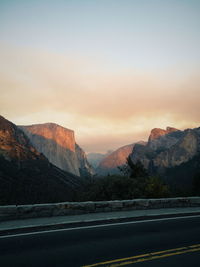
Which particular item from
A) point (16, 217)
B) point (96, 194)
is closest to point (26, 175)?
point (96, 194)

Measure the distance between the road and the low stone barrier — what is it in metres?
2.00

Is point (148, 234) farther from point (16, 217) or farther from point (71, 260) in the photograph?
point (16, 217)

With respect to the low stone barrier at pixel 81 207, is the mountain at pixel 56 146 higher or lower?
higher

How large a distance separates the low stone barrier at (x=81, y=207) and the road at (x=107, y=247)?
6.55 feet

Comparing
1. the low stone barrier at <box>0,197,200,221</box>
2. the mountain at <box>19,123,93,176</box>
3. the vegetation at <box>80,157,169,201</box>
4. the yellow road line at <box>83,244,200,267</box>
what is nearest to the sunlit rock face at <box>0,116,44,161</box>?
the vegetation at <box>80,157,169,201</box>

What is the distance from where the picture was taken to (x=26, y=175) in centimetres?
5388

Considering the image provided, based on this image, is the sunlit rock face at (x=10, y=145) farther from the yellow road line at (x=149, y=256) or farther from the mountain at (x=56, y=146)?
the mountain at (x=56, y=146)

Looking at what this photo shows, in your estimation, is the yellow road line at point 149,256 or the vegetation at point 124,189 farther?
the vegetation at point 124,189

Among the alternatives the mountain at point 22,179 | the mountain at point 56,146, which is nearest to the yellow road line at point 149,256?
the mountain at point 22,179

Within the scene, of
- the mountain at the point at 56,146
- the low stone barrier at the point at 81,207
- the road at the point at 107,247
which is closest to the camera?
the road at the point at 107,247

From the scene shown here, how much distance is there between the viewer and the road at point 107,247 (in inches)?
184

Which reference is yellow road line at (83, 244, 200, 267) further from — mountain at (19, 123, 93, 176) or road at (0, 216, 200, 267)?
mountain at (19, 123, 93, 176)

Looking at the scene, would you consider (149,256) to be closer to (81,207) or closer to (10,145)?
(81,207)

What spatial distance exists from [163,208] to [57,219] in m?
5.93
